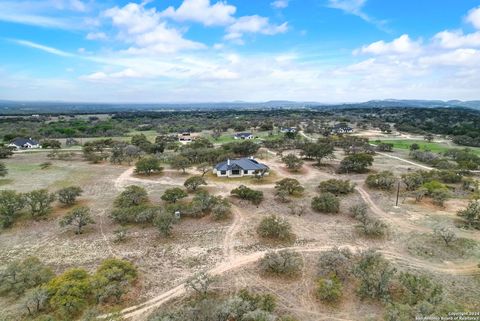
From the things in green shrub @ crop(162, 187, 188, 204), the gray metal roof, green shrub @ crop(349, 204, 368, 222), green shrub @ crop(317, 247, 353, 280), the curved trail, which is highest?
the gray metal roof

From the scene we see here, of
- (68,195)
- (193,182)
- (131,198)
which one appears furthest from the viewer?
(193,182)

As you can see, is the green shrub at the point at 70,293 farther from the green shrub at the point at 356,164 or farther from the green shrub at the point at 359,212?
the green shrub at the point at 356,164

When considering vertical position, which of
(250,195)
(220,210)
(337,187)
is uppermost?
(337,187)

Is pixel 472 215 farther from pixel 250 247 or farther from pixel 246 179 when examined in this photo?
pixel 246 179

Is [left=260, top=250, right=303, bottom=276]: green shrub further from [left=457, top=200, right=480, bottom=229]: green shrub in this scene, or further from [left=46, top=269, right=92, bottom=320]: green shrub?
[left=457, top=200, right=480, bottom=229]: green shrub

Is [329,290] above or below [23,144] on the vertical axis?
below

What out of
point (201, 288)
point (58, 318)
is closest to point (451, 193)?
point (201, 288)

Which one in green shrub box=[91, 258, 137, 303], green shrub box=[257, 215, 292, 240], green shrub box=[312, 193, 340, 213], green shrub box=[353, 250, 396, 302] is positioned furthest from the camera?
green shrub box=[312, 193, 340, 213]

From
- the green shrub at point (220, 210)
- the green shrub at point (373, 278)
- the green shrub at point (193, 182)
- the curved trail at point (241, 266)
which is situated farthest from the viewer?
the green shrub at point (193, 182)

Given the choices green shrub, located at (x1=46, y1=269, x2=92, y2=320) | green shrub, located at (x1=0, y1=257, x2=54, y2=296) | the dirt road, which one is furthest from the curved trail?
green shrub, located at (x1=0, y1=257, x2=54, y2=296)

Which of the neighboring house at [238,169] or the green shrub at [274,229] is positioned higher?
the neighboring house at [238,169]

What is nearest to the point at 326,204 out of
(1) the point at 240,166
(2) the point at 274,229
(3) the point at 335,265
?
(2) the point at 274,229

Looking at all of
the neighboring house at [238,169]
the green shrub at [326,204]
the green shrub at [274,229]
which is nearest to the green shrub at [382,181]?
the green shrub at [326,204]
